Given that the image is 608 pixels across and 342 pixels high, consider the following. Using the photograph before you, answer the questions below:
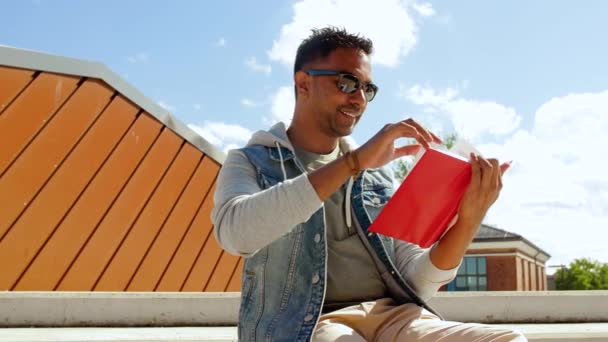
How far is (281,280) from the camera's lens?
6.10 ft

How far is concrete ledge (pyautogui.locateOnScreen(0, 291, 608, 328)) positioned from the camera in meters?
4.15

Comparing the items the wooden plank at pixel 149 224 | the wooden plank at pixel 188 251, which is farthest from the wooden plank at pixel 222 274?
the wooden plank at pixel 149 224

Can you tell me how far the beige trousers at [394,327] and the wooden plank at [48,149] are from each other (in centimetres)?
435

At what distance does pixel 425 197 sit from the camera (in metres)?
1.88

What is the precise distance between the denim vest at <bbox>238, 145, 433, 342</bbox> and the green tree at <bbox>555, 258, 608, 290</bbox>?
1804 inches

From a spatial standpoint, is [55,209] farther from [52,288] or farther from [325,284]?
[325,284]

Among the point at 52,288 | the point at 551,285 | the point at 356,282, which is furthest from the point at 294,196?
the point at 551,285

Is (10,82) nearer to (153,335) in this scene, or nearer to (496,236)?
(153,335)

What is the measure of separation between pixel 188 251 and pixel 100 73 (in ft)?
7.42

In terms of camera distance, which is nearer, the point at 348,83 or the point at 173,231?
the point at 348,83

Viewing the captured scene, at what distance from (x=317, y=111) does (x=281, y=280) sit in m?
0.67

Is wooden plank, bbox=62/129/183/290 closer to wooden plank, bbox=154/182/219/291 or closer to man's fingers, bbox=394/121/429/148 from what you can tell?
wooden plank, bbox=154/182/219/291

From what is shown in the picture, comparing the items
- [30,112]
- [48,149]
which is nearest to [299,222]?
[48,149]

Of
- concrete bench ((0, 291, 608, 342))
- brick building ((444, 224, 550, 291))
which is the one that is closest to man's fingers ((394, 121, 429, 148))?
concrete bench ((0, 291, 608, 342))
